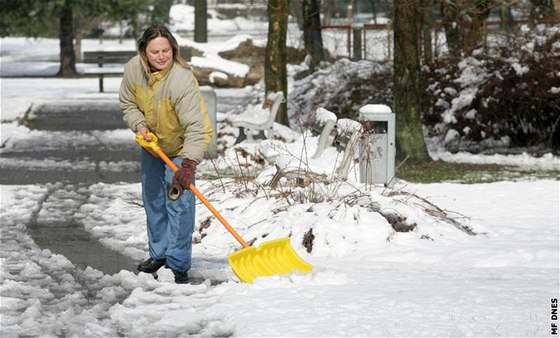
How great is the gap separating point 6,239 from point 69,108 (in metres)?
14.7

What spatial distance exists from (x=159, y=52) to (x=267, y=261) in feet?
4.85

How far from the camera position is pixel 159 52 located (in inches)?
320

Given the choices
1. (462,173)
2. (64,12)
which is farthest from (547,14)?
(64,12)

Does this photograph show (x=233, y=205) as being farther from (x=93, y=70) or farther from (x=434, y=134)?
(x=93, y=70)

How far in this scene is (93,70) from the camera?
124ft

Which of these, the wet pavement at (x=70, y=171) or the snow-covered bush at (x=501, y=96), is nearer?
the wet pavement at (x=70, y=171)

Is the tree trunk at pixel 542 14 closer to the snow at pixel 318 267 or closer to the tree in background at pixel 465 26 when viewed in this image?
the tree in background at pixel 465 26

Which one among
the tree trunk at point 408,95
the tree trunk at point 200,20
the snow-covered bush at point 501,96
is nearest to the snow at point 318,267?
the tree trunk at point 408,95

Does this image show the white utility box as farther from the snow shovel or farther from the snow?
the snow shovel

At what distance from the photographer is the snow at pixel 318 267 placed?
23.0ft

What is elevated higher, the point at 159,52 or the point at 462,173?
the point at 159,52

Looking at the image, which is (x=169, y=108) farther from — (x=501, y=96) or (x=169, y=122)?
(x=501, y=96)

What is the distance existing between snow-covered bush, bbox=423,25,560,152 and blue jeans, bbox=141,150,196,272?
826 centimetres

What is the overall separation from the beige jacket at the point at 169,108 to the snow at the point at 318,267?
86cm
